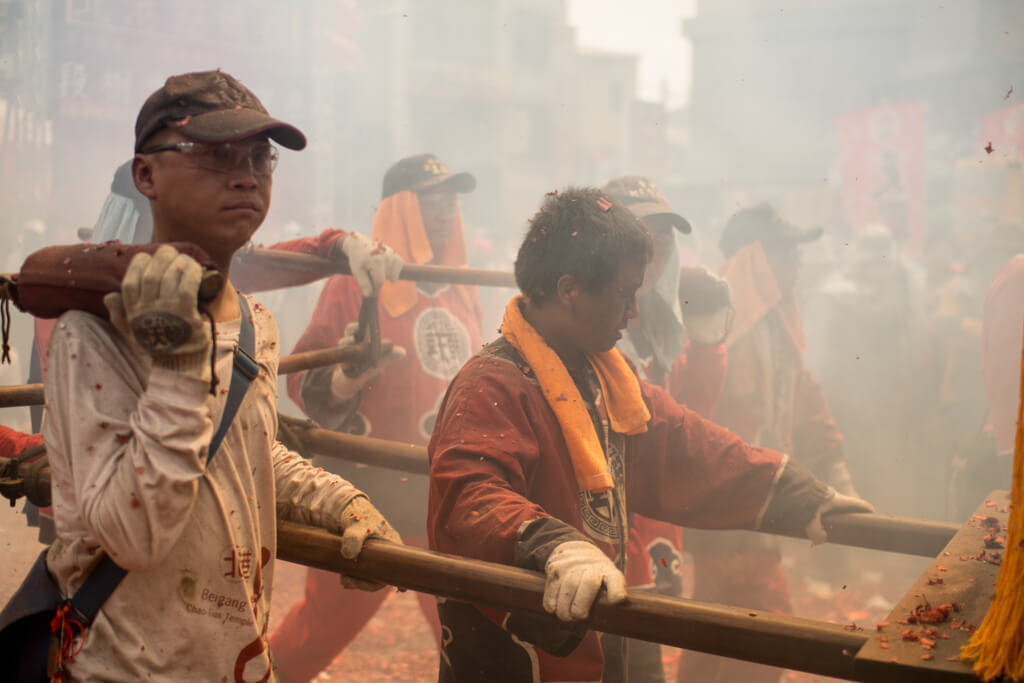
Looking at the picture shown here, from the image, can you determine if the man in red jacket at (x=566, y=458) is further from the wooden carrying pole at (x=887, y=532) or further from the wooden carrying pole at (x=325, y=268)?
the wooden carrying pole at (x=325, y=268)

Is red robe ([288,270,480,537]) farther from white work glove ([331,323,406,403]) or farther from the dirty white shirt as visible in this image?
the dirty white shirt

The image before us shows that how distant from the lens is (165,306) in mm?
1188

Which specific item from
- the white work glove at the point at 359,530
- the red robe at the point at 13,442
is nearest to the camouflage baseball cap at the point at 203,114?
the white work glove at the point at 359,530

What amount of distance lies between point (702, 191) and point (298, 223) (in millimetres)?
7426

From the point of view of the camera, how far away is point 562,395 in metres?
2.10

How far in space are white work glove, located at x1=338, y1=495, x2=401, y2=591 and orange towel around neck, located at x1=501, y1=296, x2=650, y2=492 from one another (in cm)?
50

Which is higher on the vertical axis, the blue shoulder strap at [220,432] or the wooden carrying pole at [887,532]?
the blue shoulder strap at [220,432]

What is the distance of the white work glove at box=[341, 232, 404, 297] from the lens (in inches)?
133

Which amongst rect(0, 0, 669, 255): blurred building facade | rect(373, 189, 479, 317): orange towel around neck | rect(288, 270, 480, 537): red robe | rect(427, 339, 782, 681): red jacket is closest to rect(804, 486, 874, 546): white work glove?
rect(427, 339, 782, 681): red jacket

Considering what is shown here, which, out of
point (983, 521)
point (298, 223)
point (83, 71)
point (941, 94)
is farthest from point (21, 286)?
point (941, 94)

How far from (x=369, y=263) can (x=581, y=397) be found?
4.86ft

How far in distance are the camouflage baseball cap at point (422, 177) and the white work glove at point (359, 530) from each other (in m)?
2.88

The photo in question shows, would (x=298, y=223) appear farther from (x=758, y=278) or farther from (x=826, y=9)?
(x=826, y=9)

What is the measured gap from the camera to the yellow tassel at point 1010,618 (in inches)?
54.2
